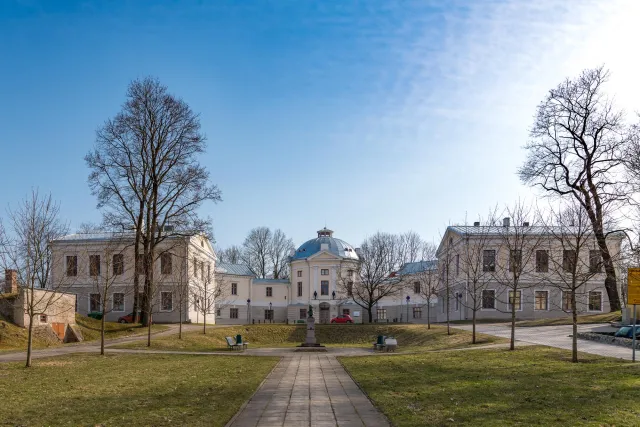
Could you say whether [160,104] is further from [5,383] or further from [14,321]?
[5,383]

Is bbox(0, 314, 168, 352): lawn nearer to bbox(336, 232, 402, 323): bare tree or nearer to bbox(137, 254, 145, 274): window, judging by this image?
bbox(137, 254, 145, 274): window

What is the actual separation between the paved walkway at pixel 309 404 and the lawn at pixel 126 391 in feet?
1.40

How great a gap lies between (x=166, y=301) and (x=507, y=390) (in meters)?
45.9

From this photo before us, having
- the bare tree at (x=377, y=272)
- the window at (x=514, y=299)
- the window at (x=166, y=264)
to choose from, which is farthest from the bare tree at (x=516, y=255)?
the window at (x=166, y=264)

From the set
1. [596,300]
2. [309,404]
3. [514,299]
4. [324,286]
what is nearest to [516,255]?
[514,299]

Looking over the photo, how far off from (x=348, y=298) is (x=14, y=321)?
4622 centimetres

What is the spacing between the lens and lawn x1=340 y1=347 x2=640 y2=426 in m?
10.9

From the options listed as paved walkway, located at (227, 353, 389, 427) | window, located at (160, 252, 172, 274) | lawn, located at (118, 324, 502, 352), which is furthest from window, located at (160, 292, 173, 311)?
paved walkway, located at (227, 353, 389, 427)

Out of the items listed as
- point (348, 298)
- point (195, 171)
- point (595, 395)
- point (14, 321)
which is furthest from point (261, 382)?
point (348, 298)

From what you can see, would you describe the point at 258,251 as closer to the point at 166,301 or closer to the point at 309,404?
the point at 166,301

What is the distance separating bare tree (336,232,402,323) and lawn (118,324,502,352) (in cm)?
1179

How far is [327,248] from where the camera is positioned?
7981 cm

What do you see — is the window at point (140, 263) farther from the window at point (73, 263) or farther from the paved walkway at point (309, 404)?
the paved walkway at point (309, 404)

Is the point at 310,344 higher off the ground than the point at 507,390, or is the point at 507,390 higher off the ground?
the point at 507,390
